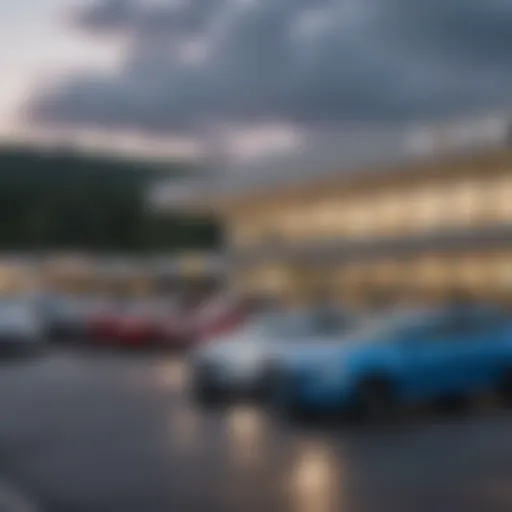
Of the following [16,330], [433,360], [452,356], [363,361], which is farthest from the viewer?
[16,330]

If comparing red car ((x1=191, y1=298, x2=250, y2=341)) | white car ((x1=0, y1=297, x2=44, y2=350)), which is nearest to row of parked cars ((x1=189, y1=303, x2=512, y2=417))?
red car ((x1=191, y1=298, x2=250, y2=341))

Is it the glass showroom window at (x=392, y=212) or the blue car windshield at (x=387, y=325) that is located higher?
the glass showroom window at (x=392, y=212)

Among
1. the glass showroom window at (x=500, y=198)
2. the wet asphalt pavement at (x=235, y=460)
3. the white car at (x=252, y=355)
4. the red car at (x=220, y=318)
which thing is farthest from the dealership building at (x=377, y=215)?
the wet asphalt pavement at (x=235, y=460)

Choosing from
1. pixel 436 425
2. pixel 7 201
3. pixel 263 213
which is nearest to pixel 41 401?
pixel 436 425

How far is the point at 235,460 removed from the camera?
13.4m

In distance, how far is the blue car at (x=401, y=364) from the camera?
1622 centimetres

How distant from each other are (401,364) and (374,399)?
1.99 feet

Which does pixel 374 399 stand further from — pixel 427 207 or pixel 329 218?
pixel 329 218

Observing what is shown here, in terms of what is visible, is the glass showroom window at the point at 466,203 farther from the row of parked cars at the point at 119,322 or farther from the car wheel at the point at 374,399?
the car wheel at the point at 374,399

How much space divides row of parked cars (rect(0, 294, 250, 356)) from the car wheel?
10.8 metres

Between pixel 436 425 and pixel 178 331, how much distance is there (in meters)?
14.7

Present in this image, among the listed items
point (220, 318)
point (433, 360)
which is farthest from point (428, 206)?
point (433, 360)

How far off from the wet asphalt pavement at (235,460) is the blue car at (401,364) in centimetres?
42

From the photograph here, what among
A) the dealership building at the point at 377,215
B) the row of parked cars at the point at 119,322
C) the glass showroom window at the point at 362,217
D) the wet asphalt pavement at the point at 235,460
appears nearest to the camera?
the wet asphalt pavement at the point at 235,460
